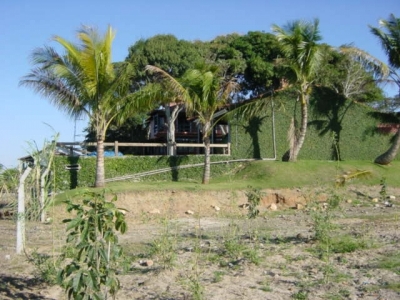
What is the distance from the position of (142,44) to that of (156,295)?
89.9 feet

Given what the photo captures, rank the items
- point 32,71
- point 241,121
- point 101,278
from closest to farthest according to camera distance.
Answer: point 101,278 < point 32,71 < point 241,121

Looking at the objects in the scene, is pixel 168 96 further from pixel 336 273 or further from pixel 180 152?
pixel 336 273

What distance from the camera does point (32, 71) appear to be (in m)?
20.8

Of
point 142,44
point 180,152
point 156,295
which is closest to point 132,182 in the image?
point 180,152

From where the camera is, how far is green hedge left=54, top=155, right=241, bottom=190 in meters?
22.9

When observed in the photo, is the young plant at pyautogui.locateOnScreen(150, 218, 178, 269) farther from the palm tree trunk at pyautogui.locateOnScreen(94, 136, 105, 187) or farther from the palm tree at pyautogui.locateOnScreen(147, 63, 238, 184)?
the palm tree at pyautogui.locateOnScreen(147, 63, 238, 184)

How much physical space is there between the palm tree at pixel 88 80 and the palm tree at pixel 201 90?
2555 mm

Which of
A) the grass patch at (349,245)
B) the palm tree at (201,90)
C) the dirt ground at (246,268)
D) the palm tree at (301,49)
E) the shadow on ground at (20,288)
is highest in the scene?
the palm tree at (301,49)

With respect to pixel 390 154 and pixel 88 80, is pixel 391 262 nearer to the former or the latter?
pixel 88 80

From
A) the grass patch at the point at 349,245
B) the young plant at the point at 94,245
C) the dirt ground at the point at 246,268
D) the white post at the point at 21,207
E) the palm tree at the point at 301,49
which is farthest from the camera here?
the palm tree at the point at 301,49

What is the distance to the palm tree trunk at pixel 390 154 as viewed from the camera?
91.0ft

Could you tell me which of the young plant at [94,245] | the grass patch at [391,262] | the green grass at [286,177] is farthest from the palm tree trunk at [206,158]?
the young plant at [94,245]

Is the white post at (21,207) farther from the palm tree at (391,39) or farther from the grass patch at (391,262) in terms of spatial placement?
the palm tree at (391,39)

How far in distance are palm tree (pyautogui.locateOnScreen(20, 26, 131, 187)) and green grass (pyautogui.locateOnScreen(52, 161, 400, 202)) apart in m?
3.17
